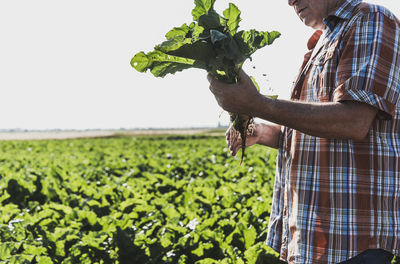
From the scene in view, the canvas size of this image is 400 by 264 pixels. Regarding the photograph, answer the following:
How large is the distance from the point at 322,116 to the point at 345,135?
13cm

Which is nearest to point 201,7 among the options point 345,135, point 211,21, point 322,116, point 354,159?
point 211,21

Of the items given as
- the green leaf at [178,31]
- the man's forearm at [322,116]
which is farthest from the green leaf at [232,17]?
the man's forearm at [322,116]

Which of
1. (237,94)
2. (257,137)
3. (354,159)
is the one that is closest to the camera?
(237,94)

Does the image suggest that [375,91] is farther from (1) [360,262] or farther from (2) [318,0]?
(1) [360,262]

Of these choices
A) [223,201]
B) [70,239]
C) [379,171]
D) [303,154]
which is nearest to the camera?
[379,171]

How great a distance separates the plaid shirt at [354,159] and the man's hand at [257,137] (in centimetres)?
50

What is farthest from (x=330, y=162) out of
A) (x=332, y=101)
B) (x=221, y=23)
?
(x=221, y=23)

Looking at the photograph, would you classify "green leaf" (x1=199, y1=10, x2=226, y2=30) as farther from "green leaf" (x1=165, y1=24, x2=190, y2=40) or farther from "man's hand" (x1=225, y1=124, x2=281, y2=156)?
"man's hand" (x1=225, y1=124, x2=281, y2=156)

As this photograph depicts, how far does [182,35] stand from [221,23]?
7.4 inches

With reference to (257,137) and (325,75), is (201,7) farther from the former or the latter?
(257,137)

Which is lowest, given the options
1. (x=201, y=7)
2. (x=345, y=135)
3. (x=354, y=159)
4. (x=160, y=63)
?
(x=354, y=159)

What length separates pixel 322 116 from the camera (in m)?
1.76

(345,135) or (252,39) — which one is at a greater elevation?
(252,39)

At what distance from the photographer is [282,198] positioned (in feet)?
7.57
